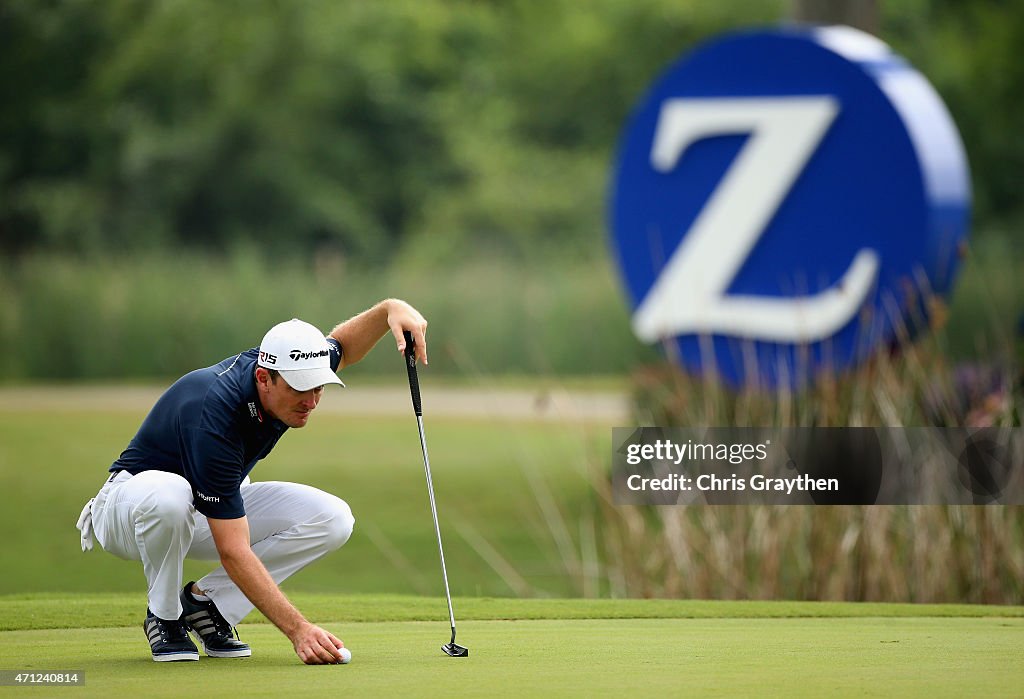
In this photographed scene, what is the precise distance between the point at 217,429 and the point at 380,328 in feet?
2.62

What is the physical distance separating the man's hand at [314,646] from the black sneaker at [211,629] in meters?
0.45

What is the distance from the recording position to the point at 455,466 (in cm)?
1488

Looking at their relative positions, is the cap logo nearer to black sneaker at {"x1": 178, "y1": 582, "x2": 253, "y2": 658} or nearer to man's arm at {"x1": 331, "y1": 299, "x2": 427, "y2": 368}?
man's arm at {"x1": 331, "y1": 299, "x2": 427, "y2": 368}

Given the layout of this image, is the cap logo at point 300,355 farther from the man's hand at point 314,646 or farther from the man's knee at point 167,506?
the man's hand at point 314,646

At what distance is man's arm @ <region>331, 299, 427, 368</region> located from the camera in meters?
5.39

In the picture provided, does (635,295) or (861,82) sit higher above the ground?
(861,82)

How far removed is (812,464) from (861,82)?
317cm

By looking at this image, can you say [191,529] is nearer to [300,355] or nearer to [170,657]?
[170,657]

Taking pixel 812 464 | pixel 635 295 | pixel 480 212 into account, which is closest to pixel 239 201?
pixel 480 212

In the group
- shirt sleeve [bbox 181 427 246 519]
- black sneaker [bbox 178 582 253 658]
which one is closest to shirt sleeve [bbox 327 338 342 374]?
shirt sleeve [bbox 181 427 246 519]

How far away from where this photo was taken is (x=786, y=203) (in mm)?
11320

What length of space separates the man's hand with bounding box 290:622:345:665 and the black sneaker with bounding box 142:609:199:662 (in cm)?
44

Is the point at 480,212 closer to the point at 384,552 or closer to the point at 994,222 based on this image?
the point at 994,222

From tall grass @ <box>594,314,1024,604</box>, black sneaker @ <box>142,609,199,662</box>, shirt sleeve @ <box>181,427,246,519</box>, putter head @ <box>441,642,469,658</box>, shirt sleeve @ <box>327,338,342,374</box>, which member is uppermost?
shirt sleeve @ <box>327,338,342,374</box>
